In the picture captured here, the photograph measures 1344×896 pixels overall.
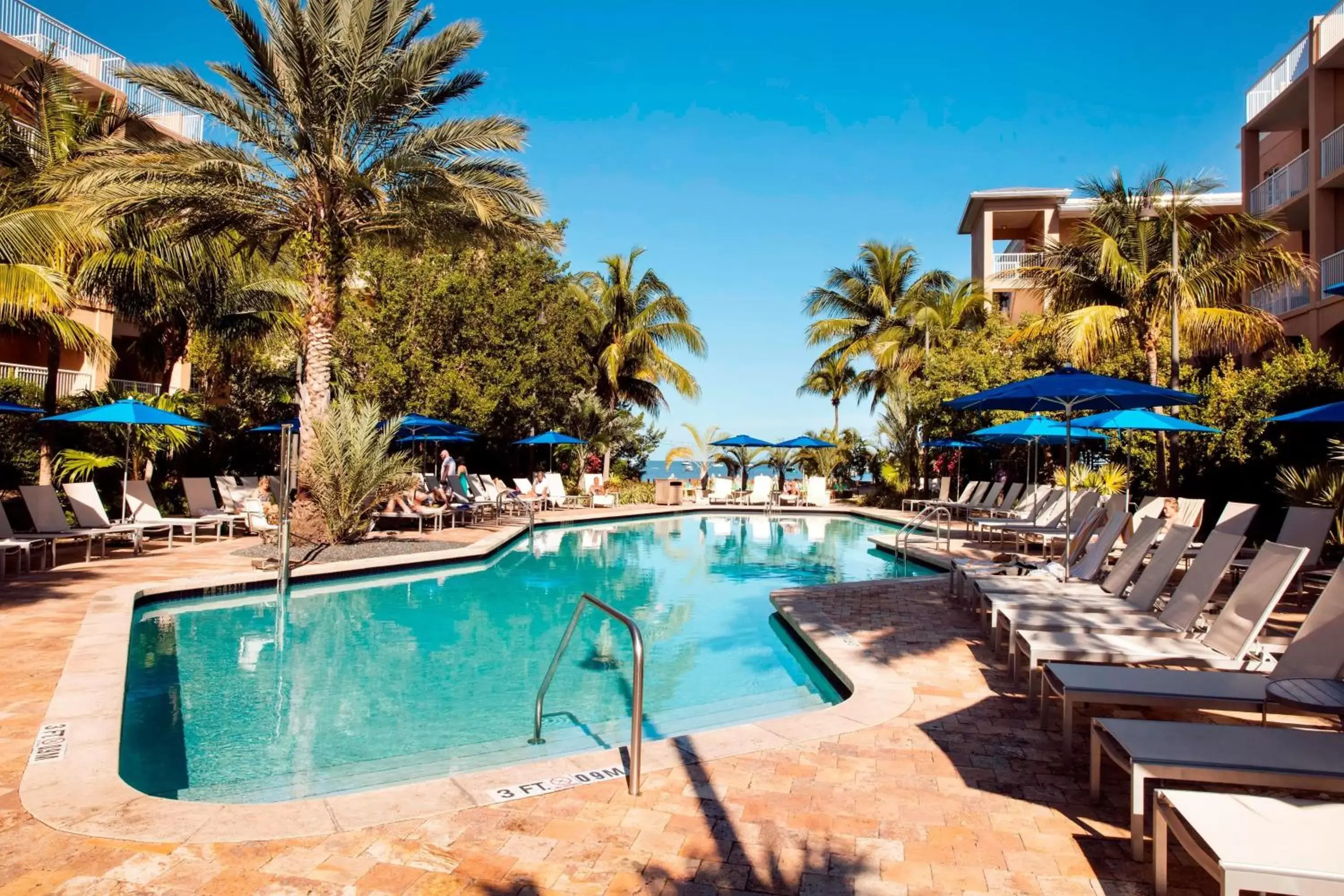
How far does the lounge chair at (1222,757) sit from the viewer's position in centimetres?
289

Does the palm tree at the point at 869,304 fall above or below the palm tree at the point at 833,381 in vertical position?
above

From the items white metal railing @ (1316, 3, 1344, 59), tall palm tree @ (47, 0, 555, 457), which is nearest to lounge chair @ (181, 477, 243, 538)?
tall palm tree @ (47, 0, 555, 457)

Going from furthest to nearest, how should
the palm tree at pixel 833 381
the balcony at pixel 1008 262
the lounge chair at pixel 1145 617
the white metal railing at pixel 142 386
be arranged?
the palm tree at pixel 833 381, the balcony at pixel 1008 262, the white metal railing at pixel 142 386, the lounge chair at pixel 1145 617

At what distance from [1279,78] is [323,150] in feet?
74.4

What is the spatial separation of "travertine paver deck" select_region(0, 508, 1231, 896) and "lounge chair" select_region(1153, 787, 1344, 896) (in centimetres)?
45

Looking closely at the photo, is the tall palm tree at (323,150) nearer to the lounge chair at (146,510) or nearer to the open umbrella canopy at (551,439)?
the lounge chair at (146,510)

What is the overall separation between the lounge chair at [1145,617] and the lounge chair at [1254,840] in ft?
7.58

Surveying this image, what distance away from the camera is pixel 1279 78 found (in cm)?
2052

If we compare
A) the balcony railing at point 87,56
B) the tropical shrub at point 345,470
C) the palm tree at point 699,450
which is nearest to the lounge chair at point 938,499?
the palm tree at point 699,450

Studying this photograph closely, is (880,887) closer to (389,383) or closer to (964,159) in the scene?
(389,383)

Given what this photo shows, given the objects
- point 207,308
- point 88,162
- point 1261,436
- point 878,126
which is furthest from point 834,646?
point 878,126

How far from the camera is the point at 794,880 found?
297 cm

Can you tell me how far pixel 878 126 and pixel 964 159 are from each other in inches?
130

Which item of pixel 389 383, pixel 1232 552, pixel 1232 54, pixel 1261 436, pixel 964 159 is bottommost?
pixel 1232 552
